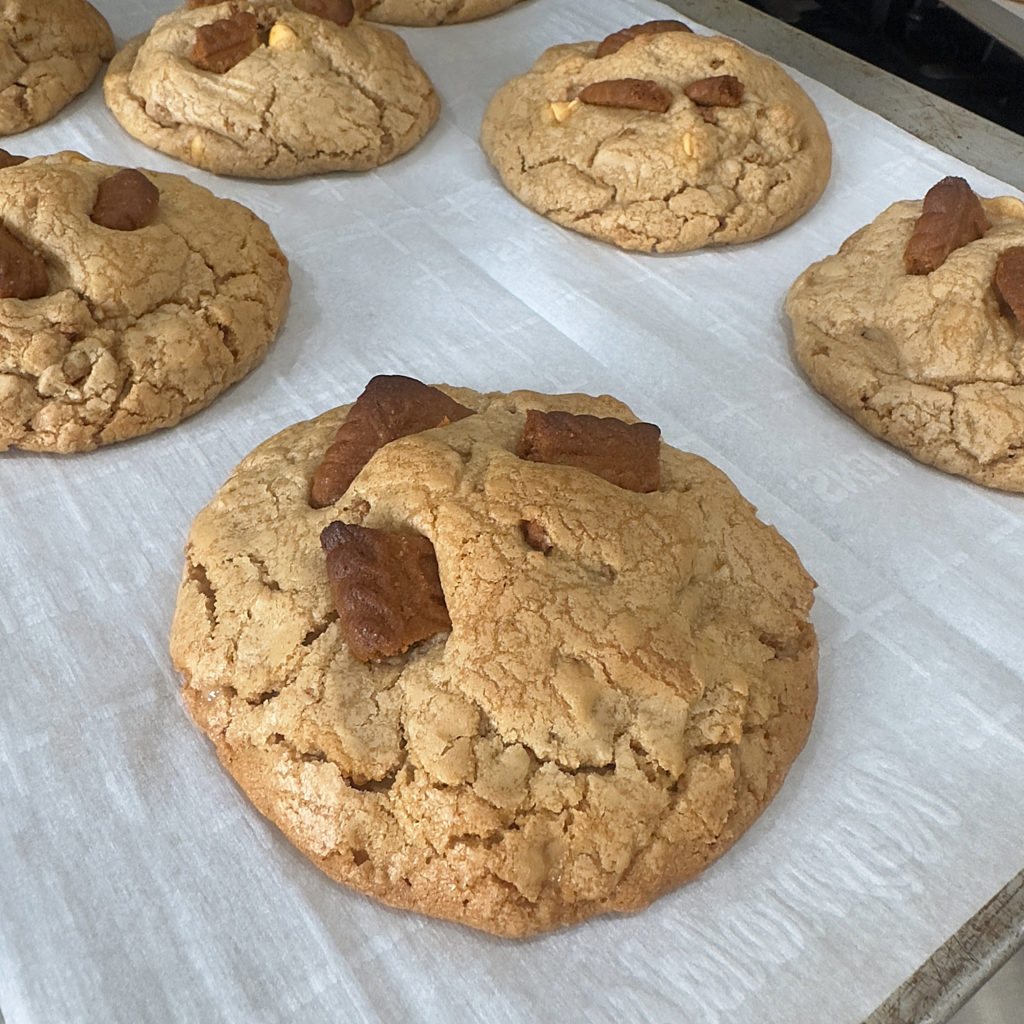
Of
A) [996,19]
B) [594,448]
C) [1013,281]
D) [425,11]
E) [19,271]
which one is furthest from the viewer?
[425,11]

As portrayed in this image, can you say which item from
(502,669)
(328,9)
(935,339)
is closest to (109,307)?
(502,669)

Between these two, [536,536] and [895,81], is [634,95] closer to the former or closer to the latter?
[895,81]

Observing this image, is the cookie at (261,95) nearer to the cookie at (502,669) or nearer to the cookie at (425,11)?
the cookie at (425,11)

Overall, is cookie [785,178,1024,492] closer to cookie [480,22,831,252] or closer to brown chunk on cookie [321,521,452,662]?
cookie [480,22,831,252]

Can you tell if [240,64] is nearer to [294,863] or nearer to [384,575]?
[384,575]

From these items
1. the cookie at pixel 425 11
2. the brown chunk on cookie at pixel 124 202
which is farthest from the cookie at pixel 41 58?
the cookie at pixel 425 11

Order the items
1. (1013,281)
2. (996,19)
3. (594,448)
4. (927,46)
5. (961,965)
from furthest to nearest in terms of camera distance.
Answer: (927,46), (996,19), (1013,281), (594,448), (961,965)
